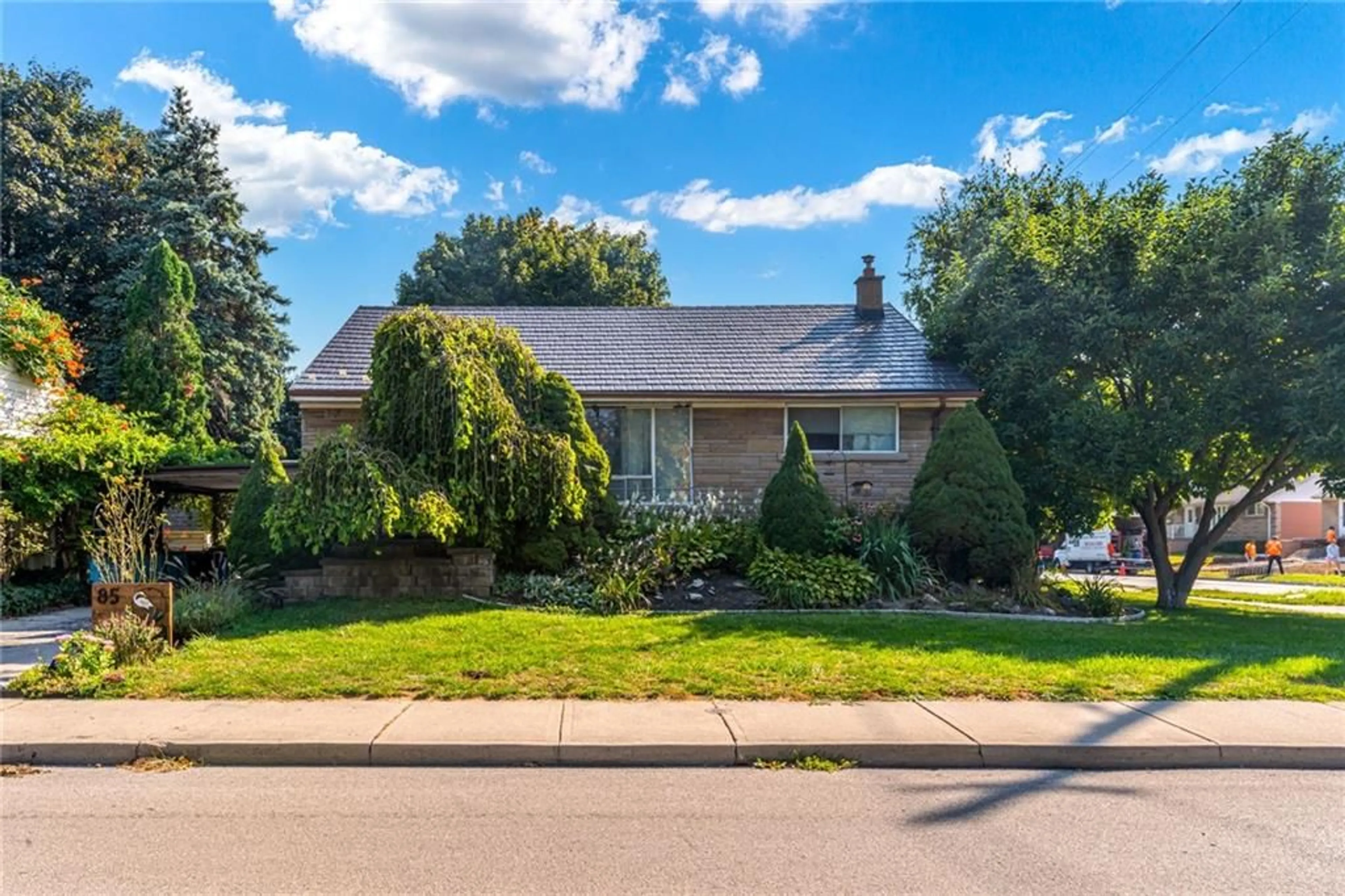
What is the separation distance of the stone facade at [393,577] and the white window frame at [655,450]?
4.77 metres

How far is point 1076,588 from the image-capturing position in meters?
13.3

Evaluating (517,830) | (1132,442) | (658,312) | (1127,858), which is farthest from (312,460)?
(1132,442)

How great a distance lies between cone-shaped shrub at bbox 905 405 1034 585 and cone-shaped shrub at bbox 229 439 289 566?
9604 mm

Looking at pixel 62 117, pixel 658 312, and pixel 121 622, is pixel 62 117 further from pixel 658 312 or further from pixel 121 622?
pixel 121 622

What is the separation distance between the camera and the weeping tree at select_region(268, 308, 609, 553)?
33.3 feet

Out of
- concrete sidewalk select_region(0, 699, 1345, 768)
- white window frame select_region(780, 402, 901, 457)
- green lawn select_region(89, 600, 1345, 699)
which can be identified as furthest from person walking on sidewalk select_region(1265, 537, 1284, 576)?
concrete sidewalk select_region(0, 699, 1345, 768)

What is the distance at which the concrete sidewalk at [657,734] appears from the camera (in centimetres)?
567

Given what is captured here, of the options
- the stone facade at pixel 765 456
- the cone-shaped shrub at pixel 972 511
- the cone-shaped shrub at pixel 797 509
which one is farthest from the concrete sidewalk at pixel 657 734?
the stone facade at pixel 765 456

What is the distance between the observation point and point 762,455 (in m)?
15.7

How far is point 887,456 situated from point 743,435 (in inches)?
111

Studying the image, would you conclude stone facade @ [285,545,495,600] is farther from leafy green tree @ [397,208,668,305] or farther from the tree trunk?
leafy green tree @ [397,208,668,305]

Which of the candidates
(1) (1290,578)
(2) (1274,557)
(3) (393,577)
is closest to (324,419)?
(3) (393,577)

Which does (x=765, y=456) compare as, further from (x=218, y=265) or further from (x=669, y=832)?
(x=218, y=265)

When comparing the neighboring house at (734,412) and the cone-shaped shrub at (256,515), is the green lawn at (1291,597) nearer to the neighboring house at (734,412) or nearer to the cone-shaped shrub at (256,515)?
the neighboring house at (734,412)
